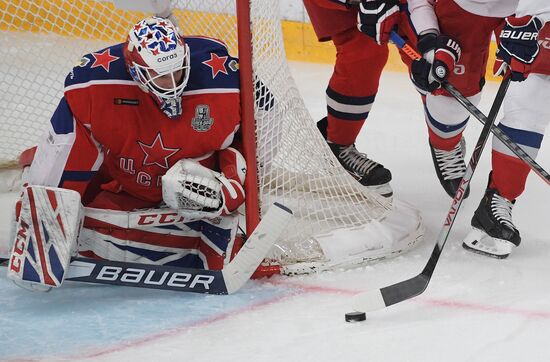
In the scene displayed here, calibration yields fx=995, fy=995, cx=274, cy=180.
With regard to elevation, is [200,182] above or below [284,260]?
above

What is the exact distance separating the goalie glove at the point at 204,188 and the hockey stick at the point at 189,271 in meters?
0.11

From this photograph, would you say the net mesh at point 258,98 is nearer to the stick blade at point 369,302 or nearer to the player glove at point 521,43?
the stick blade at point 369,302

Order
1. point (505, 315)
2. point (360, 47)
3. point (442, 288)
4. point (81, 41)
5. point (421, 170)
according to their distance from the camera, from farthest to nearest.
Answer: point (421, 170) < point (81, 41) < point (360, 47) < point (442, 288) < point (505, 315)

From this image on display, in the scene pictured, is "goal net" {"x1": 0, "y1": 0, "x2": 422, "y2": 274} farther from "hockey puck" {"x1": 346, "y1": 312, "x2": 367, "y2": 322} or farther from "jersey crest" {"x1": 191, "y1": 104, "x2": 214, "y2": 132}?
"hockey puck" {"x1": 346, "y1": 312, "x2": 367, "y2": 322}

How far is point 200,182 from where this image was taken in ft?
7.85

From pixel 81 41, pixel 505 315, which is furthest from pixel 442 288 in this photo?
pixel 81 41

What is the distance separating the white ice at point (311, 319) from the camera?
218 cm

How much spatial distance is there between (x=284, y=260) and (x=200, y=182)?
36 centimetres

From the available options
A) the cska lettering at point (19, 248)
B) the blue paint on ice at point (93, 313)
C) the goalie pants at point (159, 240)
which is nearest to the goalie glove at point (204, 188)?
the goalie pants at point (159, 240)

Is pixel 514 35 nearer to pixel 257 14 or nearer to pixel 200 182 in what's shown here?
pixel 257 14

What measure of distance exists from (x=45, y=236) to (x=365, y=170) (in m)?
1.15

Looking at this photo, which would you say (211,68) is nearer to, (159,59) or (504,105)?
(159,59)

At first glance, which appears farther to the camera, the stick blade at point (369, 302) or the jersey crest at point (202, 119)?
the jersey crest at point (202, 119)

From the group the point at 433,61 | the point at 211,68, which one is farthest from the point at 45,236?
the point at 433,61
